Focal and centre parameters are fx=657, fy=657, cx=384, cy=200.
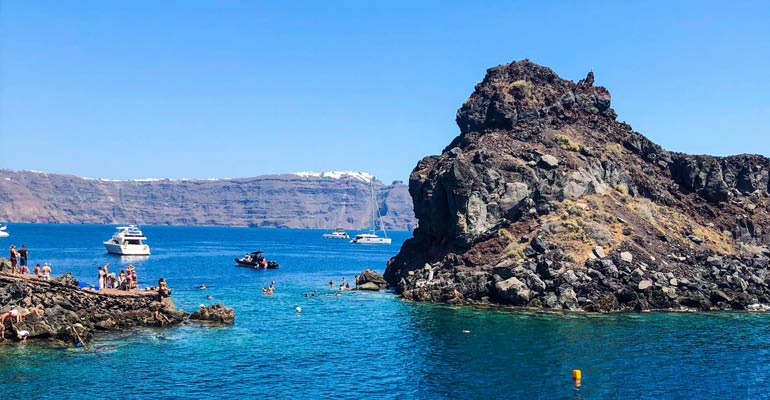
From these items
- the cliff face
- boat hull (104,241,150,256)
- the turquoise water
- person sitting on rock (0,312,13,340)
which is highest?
the cliff face

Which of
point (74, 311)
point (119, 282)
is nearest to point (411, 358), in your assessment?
point (74, 311)

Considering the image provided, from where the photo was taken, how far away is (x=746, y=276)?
81.4 m

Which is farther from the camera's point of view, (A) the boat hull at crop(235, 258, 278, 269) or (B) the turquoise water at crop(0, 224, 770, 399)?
(A) the boat hull at crop(235, 258, 278, 269)

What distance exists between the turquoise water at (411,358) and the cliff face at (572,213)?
22.3 feet

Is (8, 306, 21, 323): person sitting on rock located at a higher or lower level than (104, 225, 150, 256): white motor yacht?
lower

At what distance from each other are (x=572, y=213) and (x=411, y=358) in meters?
43.4

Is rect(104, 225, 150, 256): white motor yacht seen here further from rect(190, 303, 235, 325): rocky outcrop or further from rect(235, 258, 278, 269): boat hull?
rect(190, 303, 235, 325): rocky outcrop

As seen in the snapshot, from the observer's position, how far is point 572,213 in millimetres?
86250

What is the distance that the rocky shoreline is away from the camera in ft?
169

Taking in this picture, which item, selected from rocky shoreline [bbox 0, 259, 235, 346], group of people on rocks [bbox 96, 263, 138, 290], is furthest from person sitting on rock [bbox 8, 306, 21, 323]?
group of people on rocks [bbox 96, 263, 138, 290]

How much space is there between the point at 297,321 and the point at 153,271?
6627cm

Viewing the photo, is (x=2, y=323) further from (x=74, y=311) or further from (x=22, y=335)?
(x=74, y=311)

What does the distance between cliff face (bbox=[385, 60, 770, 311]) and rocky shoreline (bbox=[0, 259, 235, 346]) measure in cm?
3228

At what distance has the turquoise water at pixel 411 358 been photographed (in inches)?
1634
